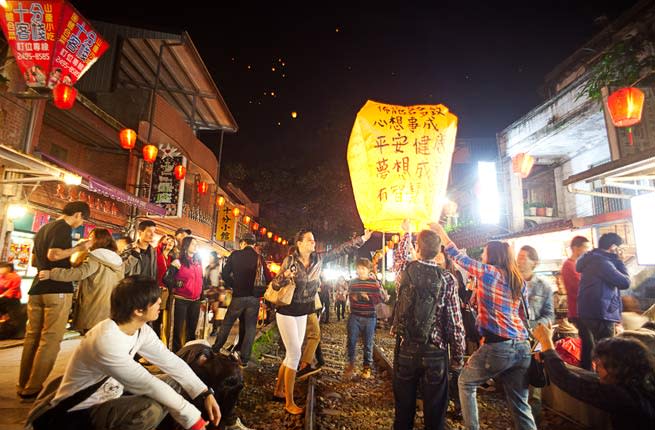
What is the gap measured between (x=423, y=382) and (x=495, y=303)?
1091mm

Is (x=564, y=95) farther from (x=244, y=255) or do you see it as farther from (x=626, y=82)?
(x=244, y=255)

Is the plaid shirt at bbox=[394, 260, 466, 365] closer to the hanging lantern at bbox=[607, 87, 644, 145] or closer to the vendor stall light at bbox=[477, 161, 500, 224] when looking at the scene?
the hanging lantern at bbox=[607, 87, 644, 145]

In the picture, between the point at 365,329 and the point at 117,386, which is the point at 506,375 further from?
the point at 365,329

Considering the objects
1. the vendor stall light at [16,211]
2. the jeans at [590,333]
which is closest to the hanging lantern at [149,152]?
the vendor stall light at [16,211]

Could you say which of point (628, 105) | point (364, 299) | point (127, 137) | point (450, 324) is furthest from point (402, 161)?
point (127, 137)

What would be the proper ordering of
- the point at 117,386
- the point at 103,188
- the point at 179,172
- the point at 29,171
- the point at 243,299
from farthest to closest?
the point at 179,172
the point at 103,188
the point at 29,171
the point at 243,299
the point at 117,386

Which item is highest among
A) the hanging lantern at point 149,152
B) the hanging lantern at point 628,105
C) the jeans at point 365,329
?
the hanging lantern at point 149,152

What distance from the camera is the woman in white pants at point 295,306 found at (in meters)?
4.75

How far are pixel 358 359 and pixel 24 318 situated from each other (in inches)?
322

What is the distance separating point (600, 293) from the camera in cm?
496

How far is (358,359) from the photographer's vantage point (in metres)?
8.70

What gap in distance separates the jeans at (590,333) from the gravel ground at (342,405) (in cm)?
92

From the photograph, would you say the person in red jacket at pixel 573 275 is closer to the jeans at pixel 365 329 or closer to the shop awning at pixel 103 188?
the jeans at pixel 365 329

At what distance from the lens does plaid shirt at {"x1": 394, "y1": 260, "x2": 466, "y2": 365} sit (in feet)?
11.2
